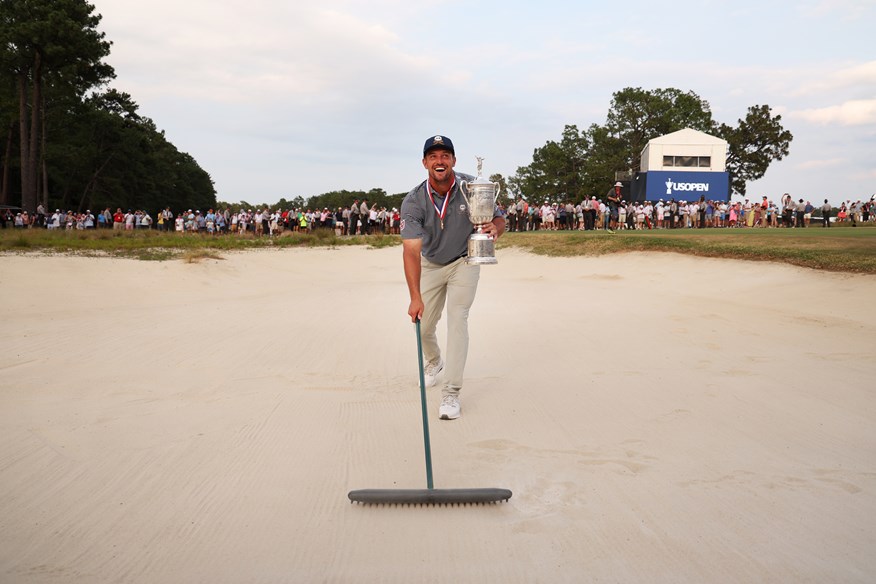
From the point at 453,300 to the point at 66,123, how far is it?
57.7 meters

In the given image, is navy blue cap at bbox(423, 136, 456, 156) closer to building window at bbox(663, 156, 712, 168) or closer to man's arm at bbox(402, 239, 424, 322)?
man's arm at bbox(402, 239, 424, 322)

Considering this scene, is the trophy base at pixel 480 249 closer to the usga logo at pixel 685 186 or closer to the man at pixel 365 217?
the man at pixel 365 217

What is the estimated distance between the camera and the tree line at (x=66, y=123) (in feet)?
127

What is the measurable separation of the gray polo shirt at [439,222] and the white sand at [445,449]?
1.32 m

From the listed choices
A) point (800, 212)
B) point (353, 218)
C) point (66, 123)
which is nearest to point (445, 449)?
point (353, 218)

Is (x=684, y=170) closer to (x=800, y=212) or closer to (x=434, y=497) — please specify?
(x=800, y=212)

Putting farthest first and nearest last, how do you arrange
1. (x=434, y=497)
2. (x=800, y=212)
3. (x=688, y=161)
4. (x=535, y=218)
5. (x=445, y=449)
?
1. (x=688, y=161)
2. (x=535, y=218)
3. (x=800, y=212)
4. (x=445, y=449)
5. (x=434, y=497)

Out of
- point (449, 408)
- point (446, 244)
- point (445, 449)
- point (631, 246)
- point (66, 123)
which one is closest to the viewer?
point (445, 449)

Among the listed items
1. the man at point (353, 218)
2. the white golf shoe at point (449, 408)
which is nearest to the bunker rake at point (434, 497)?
the white golf shoe at point (449, 408)

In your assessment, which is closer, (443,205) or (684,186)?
(443,205)

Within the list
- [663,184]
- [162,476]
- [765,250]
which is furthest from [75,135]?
[162,476]

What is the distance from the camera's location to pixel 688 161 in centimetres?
4169

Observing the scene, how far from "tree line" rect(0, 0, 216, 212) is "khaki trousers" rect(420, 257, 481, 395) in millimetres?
39645

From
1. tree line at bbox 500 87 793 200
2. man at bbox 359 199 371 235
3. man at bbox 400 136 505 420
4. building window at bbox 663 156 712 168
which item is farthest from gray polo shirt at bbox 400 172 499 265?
tree line at bbox 500 87 793 200
